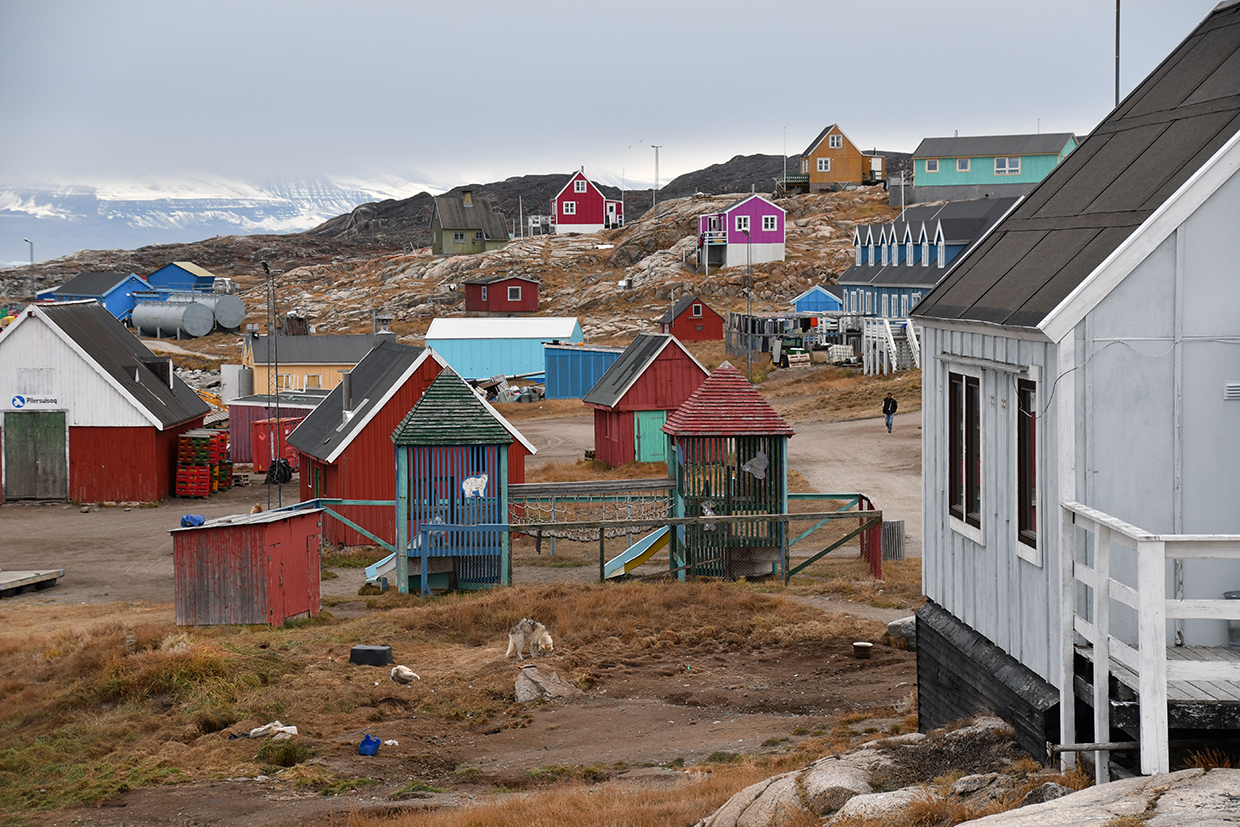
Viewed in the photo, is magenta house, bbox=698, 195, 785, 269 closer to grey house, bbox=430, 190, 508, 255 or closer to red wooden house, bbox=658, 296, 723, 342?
Answer: red wooden house, bbox=658, 296, 723, 342

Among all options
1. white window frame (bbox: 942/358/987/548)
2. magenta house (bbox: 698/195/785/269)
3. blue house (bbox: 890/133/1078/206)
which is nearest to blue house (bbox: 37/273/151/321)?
magenta house (bbox: 698/195/785/269)

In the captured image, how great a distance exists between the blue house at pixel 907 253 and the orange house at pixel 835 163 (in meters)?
45.7

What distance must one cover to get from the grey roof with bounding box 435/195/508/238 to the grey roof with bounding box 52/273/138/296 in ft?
118

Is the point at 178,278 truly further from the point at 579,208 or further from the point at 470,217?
the point at 579,208

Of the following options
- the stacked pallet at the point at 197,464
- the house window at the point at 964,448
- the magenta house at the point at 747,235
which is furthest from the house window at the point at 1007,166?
the house window at the point at 964,448

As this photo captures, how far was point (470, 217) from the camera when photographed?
12381cm

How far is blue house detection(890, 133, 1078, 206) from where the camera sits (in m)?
92.0

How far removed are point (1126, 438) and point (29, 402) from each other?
34542 millimetres

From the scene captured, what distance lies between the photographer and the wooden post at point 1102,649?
740cm

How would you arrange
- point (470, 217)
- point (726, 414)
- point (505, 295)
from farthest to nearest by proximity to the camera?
point (470, 217) → point (505, 295) → point (726, 414)

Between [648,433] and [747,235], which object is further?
[747,235]

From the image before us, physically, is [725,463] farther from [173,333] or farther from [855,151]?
[855,151]

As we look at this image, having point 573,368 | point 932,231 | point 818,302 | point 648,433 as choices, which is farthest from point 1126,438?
point 818,302

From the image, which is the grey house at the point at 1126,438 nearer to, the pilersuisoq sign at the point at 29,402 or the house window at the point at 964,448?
the house window at the point at 964,448
